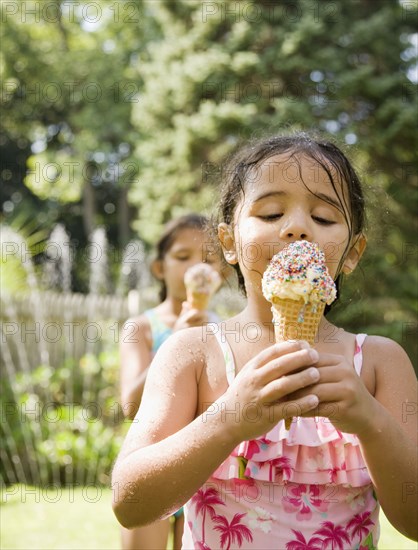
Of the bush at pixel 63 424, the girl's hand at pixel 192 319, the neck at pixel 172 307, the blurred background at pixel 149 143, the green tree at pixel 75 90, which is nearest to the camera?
the girl's hand at pixel 192 319

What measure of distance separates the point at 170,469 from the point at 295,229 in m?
0.64

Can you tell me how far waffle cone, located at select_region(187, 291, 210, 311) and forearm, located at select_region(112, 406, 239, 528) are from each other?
1842 mm

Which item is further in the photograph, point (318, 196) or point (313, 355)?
point (318, 196)

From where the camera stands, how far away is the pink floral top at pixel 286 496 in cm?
161

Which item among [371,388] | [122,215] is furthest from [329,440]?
[122,215]

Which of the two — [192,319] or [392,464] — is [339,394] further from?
[192,319]

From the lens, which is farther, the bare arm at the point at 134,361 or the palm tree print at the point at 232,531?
the bare arm at the point at 134,361

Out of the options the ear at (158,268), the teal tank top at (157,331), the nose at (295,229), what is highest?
the ear at (158,268)

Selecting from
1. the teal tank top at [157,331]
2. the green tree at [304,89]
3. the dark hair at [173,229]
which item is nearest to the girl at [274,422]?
the teal tank top at [157,331]

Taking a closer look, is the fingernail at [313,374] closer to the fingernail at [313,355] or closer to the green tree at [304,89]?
the fingernail at [313,355]

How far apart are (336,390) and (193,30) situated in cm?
1521

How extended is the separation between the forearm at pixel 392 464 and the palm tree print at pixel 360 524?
4.1 inches

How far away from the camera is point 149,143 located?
17047 mm

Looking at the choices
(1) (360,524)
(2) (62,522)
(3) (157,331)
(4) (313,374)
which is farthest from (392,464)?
(2) (62,522)
